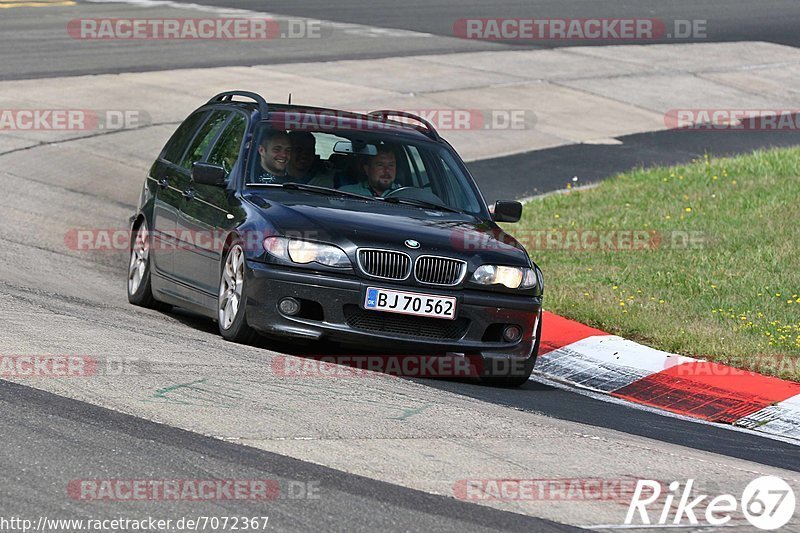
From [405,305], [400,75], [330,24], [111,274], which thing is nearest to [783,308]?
[405,305]

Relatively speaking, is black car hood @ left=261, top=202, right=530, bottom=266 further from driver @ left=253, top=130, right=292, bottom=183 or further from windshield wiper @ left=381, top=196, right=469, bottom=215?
driver @ left=253, top=130, right=292, bottom=183

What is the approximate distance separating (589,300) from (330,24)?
63.9 feet

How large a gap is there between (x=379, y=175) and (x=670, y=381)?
7.76 feet

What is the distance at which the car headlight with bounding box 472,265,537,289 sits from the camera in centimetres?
884

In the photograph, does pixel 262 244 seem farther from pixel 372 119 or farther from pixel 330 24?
pixel 330 24

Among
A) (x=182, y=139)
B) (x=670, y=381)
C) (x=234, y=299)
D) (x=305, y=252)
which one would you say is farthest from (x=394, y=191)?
(x=670, y=381)

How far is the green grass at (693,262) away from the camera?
34.5ft

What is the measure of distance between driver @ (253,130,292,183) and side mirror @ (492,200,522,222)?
1474mm

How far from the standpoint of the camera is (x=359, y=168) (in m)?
9.82

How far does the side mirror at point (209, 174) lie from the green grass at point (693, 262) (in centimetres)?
316

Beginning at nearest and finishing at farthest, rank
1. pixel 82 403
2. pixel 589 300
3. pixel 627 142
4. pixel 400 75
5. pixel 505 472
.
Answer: pixel 505 472
pixel 82 403
pixel 589 300
pixel 627 142
pixel 400 75

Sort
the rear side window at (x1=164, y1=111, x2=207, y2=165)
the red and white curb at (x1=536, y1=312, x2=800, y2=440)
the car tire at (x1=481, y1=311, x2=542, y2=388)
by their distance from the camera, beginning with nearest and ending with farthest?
1. the red and white curb at (x1=536, y1=312, x2=800, y2=440)
2. the car tire at (x1=481, y1=311, x2=542, y2=388)
3. the rear side window at (x1=164, y1=111, x2=207, y2=165)

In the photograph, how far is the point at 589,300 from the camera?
11.5 meters

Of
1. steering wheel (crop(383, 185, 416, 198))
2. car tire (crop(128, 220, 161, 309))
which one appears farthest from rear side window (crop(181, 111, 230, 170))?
steering wheel (crop(383, 185, 416, 198))
